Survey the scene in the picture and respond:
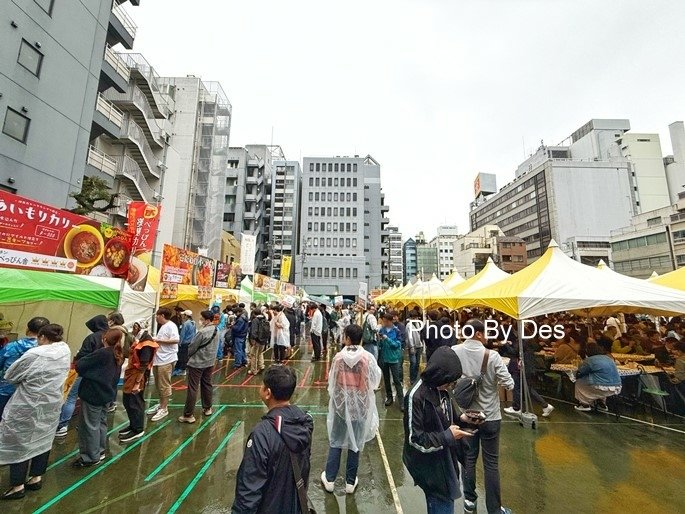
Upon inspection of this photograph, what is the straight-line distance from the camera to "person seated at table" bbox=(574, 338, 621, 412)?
6.06 m

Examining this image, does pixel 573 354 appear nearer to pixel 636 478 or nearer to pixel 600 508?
pixel 636 478

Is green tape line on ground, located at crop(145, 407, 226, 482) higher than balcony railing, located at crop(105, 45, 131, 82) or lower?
lower

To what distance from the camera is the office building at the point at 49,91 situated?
39.2 ft

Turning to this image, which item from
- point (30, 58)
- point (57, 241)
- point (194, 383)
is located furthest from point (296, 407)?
point (30, 58)

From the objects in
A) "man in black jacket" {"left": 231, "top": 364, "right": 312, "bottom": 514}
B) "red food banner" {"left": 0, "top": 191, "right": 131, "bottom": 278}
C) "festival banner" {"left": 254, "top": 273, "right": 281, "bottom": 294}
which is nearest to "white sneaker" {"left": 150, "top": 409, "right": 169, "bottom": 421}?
"red food banner" {"left": 0, "top": 191, "right": 131, "bottom": 278}

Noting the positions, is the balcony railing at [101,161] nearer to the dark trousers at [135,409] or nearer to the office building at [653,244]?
the dark trousers at [135,409]

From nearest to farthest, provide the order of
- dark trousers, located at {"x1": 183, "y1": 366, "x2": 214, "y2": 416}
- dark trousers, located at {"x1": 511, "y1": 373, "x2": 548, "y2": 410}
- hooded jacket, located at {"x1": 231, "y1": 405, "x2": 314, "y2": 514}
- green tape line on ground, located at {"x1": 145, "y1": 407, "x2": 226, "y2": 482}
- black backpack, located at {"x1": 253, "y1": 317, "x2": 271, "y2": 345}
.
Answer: hooded jacket, located at {"x1": 231, "y1": 405, "x2": 314, "y2": 514}, green tape line on ground, located at {"x1": 145, "y1": 407, "x2": 226, "y2": 482}, dark trousers, located at {"x1": 183, "y1": 366, "x2": 214, "y2": 416}, dark trousers, located at {"x1": 511, "y1": 373, "x2": 548, "y2": 410}, black backpack, located at {"x1": 253, "y1": 317, "x2": 271, "y2": 345}

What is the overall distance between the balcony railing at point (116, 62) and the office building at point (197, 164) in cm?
1150

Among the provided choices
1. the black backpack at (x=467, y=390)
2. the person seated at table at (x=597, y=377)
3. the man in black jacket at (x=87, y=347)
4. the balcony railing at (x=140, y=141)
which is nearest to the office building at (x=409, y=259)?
the balcony railing at (x=140, y=141)

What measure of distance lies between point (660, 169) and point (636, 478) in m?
84.2

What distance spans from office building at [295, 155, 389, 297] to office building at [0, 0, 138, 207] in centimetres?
4046

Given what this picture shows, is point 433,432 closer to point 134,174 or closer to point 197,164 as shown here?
point 134,174

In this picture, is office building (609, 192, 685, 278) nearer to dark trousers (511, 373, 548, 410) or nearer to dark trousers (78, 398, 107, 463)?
dark trousers (511, 373, 548, 410)

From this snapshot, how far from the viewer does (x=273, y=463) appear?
182 cm
